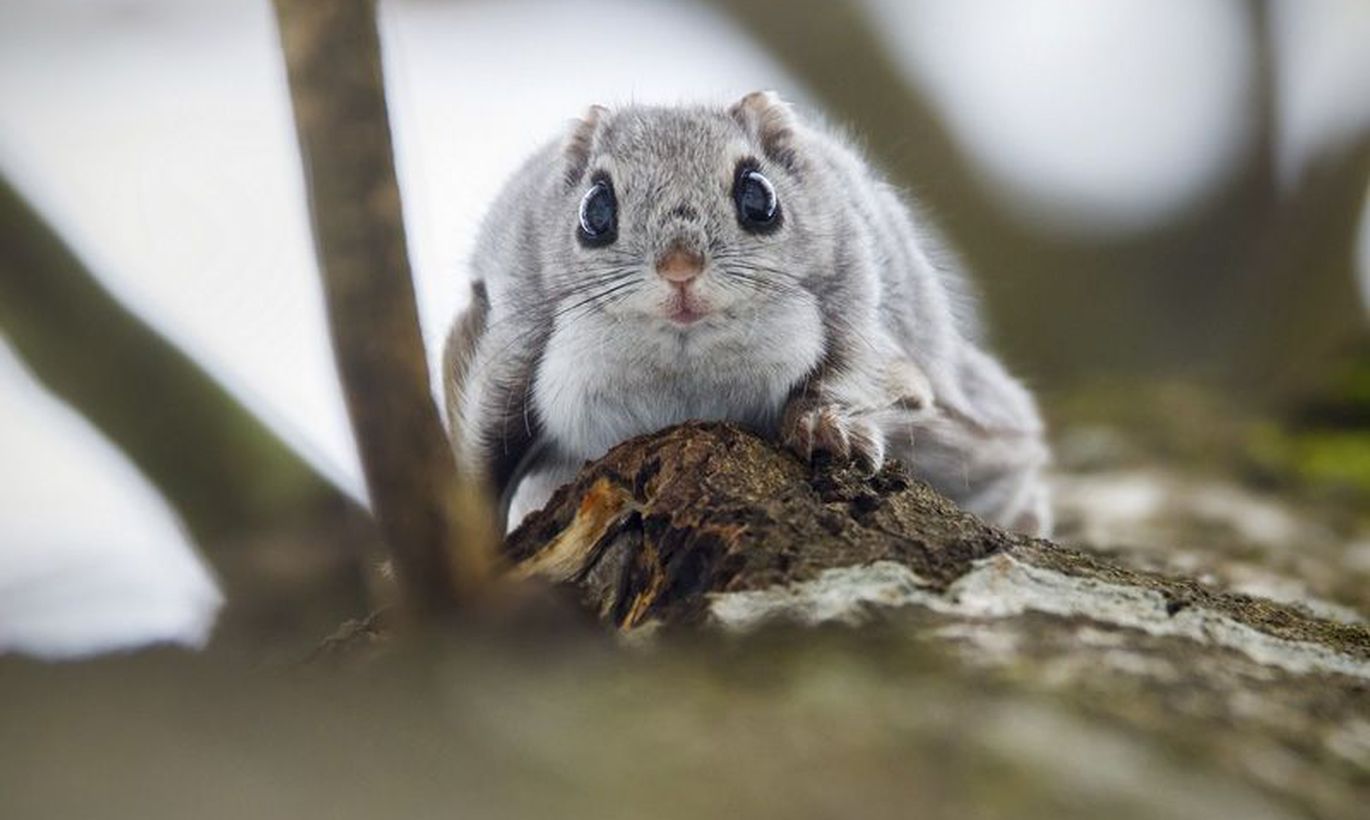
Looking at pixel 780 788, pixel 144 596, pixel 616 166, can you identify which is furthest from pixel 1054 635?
pixel 144 596

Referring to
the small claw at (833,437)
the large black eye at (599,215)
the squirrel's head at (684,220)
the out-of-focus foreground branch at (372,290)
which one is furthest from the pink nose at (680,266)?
the out-of-focus foreground branch at (372,290)

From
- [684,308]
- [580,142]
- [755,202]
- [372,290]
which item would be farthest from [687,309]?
[372,290]

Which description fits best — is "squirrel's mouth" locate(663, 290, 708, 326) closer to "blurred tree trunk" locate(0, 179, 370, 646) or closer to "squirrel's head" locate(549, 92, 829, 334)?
"squirrel's head" locate(549, 92, 829, 334)

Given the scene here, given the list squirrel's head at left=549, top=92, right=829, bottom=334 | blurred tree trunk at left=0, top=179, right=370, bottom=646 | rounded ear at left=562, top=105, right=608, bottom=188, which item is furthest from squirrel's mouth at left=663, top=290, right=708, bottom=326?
blurred tree trunk at left=0, top=179, right=370, bottom=646

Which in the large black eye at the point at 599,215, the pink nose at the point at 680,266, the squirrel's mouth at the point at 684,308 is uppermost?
the large black eye at the point at 599,215

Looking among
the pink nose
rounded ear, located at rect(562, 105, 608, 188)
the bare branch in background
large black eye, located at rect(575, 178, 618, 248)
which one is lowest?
the bare branch in background

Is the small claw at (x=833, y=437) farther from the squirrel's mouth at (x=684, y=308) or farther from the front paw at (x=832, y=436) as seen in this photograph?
the squirrel's mouth at (x=684, y=308)
